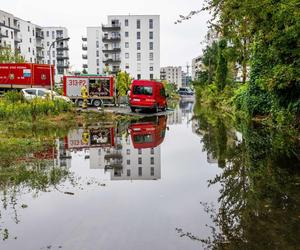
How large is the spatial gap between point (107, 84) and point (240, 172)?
96.4ft

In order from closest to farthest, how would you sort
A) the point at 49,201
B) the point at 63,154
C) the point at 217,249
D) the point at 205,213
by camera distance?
1. the point at 217,249
2. the point at 205,213
3. the point at 49,201
4. the point at 63,154

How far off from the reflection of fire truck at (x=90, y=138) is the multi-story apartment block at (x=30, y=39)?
58.1m

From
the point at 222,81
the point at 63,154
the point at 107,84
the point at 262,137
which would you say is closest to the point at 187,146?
the point at 262,137

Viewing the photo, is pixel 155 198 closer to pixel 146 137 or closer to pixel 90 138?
pixel 90 138

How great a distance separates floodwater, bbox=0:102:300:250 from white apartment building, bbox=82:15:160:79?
292 feet

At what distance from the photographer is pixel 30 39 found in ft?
363

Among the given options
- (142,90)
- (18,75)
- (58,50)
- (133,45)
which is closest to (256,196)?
(142,90)

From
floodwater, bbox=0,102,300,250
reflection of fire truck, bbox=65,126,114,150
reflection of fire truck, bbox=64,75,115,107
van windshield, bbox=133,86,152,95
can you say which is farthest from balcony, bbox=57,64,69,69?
floodwater, bbox=0,102,300,250

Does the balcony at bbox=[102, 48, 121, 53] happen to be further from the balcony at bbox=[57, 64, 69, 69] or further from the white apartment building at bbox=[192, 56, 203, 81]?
the balcony at bbox=[57, 64, 69, 69]

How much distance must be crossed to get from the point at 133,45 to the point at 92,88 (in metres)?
67.2

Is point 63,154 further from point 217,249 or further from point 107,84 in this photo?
point 107,84

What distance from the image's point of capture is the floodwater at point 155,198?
5848 millimetres

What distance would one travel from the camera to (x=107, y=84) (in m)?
38.5

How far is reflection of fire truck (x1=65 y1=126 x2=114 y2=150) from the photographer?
16328 millimetres
